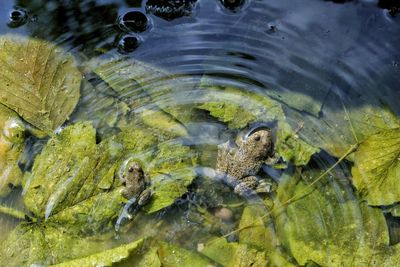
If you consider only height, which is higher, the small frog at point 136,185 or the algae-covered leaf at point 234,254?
the small frog at point 136,185

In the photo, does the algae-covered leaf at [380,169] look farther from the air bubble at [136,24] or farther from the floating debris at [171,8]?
the air bubble at [136,24]

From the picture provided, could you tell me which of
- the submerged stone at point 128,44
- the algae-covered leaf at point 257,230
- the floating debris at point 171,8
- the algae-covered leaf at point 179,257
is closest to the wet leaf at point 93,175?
the algae-covered leaf at point 179,257

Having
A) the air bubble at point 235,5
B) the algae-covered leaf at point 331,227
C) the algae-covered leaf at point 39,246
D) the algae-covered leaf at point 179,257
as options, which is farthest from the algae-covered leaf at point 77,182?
the air bubble at point 235,5

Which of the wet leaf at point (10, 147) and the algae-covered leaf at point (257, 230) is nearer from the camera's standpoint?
the algae-covered leaf at point (257, 230)

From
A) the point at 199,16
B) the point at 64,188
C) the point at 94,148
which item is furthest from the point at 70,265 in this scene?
the point at 199,16

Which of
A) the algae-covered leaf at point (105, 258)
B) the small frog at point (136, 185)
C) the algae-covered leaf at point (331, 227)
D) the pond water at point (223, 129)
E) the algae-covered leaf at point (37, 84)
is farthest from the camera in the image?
the algae-covered leaf at point (37, 84)

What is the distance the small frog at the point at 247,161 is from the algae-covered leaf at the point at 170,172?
0.31m

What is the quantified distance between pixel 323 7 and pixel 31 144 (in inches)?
129

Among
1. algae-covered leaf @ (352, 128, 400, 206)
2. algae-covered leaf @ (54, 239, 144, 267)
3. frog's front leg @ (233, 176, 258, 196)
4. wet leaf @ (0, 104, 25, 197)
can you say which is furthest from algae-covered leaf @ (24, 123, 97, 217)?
algae-covered leaf @ (352, 128, 400, 206)

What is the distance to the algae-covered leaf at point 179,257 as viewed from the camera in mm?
4734

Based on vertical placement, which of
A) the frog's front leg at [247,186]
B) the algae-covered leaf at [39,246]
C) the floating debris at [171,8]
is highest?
the floating debris at [171,8]

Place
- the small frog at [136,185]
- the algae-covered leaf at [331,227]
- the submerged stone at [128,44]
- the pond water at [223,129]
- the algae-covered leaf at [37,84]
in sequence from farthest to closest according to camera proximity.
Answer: the submerged stone at [128,44] → the algae-covered leaf at [37,84] → the small frog at [136,185] → the pond water at [223,129] → the algae-covered leaf at [331,227]

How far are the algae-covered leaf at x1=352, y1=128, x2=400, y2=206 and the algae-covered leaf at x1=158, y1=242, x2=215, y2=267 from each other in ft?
5.28

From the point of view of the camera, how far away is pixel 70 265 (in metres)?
4.56
